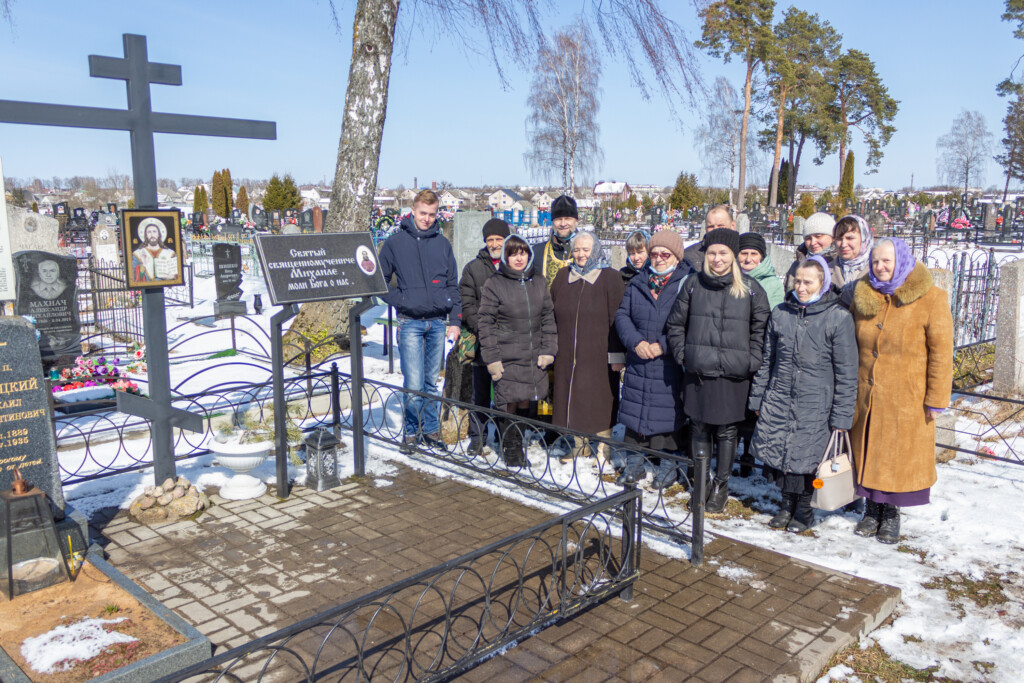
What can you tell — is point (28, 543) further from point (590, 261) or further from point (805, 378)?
point (805, 378)

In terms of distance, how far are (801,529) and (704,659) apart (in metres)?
1.76

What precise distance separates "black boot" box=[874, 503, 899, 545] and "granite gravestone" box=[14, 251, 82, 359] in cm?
898

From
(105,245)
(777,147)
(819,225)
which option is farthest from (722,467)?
(777,147)

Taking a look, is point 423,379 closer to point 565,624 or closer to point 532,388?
point 532,388

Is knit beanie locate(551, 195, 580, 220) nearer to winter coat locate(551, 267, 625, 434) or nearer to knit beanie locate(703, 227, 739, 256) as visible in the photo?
winter coat locate(551, 267, 625, 434)

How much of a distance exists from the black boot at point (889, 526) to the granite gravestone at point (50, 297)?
8980 mm

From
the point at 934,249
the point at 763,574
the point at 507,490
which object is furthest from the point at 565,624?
the point at 934,249

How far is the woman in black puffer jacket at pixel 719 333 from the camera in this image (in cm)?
479

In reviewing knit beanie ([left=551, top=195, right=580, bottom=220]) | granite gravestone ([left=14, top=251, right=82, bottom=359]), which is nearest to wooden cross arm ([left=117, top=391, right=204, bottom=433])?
knit beanie ([left=551, top=195, right=580, bottom=220])

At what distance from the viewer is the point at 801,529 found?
486 cm

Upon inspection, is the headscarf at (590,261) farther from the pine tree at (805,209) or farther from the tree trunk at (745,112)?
the tree trunk at (745,112)

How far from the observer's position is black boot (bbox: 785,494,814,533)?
4.86 meters

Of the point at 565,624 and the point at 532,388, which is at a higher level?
the point at 532,388

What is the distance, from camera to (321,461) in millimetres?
5445
